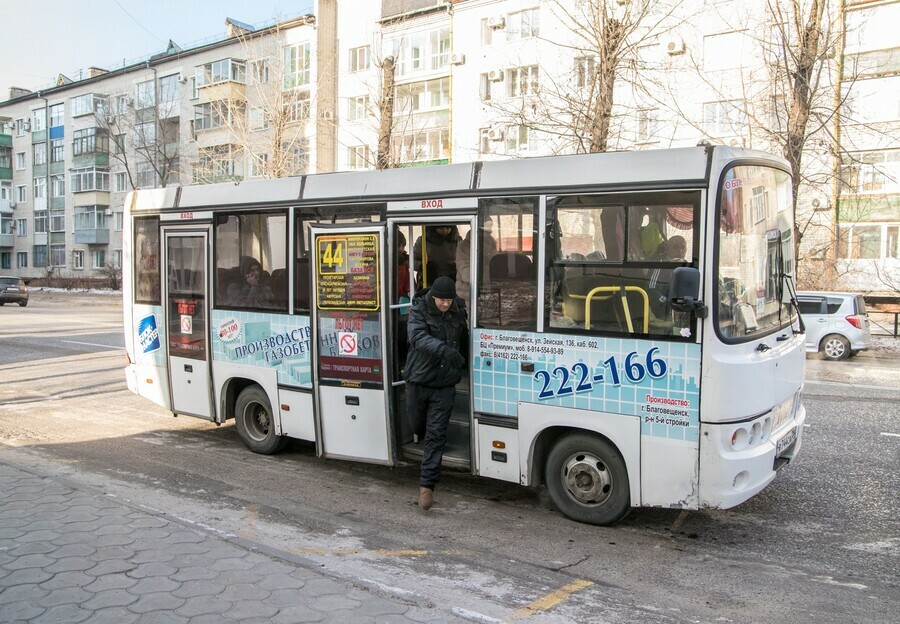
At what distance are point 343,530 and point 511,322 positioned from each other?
2.09 m

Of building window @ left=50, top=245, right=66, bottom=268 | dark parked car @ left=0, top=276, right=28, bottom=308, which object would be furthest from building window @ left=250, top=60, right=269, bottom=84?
building window @ left=50, top=245, right=66, bottom=268

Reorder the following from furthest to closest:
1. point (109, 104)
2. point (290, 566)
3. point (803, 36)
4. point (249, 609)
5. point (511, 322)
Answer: point (109, 104)
point (803, 36)
point (511, 322)
point (290, 566)
point (249, 609)

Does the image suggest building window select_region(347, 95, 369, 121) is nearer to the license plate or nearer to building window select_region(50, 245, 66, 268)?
building window select_region(50, 245, 66, 268)

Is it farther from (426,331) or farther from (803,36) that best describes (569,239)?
(803,36)

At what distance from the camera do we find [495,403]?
627cm

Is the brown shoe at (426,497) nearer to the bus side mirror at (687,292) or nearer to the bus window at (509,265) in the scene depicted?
the bus window at (509,265)

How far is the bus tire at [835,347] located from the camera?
17641 mm

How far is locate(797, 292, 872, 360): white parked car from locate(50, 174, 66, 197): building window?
65.4 meters

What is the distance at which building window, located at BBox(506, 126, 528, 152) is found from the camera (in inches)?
1425

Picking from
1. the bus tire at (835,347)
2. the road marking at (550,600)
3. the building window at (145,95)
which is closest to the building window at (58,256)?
the building window at (145,95)

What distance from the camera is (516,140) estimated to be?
37250mm

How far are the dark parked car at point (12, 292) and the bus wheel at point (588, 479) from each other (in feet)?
125

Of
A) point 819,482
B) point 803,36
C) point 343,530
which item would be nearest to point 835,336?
point 803,36

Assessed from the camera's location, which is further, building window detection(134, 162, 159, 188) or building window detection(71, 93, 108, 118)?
building window detection(71, 93, 108, 118)
